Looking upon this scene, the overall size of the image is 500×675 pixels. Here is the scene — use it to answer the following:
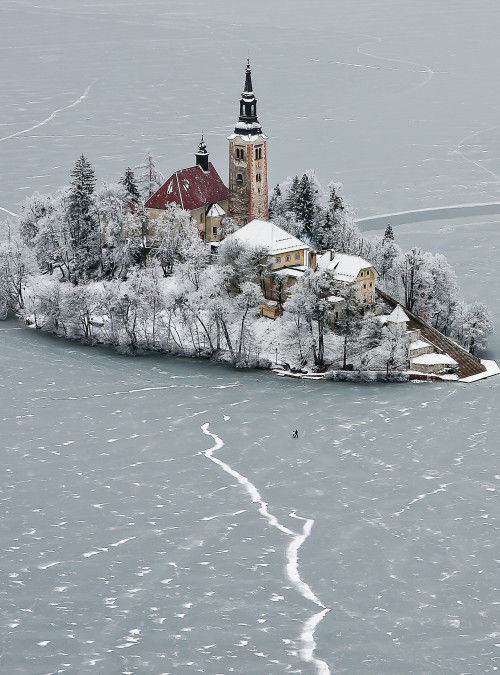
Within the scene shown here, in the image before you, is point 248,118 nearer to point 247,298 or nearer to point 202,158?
point 202,158

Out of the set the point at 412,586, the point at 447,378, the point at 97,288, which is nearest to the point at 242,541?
the point at 412,586

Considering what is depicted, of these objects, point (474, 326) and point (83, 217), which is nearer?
point (474, 326)

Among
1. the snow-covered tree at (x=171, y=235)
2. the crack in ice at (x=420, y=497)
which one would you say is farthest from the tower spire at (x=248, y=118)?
the crack in ice at (x=420, y=497)

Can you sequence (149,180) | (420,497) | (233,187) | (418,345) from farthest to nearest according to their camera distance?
(149,180) → (233,187) → (418,345) → (420,497)

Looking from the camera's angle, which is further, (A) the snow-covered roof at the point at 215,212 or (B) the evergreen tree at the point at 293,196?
(B) the evergreen tree at the point at 293,196

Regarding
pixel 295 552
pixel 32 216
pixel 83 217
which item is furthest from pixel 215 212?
pixel 295 552

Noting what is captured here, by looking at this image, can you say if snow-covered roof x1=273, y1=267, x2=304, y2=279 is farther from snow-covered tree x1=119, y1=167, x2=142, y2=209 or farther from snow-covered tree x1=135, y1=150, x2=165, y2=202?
snow-covered tree x1=135, y1=150, x2=165, y2=202

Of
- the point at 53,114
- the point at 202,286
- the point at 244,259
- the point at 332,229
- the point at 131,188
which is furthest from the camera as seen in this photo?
the point at 53,114

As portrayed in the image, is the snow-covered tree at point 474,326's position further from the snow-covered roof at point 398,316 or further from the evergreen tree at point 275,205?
the evergreen tree at point 275,205
